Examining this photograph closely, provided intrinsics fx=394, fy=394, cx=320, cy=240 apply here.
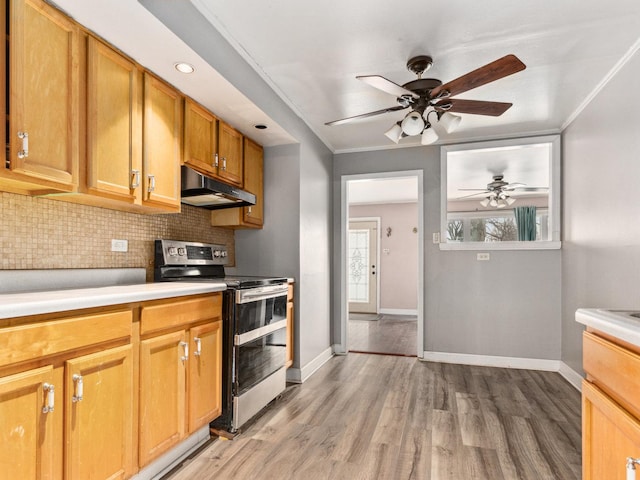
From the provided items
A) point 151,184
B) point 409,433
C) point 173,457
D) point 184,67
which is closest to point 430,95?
point 184,67

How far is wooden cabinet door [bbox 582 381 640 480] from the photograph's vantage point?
38.9 inches

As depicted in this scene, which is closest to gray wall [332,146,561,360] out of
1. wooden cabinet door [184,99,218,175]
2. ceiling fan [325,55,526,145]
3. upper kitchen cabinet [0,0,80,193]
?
ceiling fan [325,55,526,145]

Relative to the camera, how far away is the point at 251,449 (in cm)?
219

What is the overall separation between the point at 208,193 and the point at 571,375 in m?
3.41

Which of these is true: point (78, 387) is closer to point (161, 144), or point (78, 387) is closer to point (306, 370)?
point (161, 144)

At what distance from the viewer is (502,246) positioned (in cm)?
404

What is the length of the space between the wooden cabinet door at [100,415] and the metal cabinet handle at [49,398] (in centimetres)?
6

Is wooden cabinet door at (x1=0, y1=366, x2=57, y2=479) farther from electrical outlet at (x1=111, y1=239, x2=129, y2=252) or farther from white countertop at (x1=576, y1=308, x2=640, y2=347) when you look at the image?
white countertop at (x1=576, y1=308, x2=640, y2=347)

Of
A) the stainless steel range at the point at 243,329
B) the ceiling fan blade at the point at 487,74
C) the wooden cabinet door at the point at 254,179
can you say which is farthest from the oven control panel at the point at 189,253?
the ceiling fan blade at the point at 487,74

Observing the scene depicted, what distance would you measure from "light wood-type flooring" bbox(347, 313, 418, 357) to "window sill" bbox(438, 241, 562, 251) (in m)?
1.29

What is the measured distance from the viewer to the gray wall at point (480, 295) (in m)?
3.91

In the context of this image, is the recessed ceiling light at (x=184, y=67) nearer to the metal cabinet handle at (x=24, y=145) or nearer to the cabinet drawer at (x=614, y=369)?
the metal cabinet handle at (x=24, y=145)

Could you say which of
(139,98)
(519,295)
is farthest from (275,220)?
(519,295)

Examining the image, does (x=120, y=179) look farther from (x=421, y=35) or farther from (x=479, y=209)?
(x=479, y=209)
